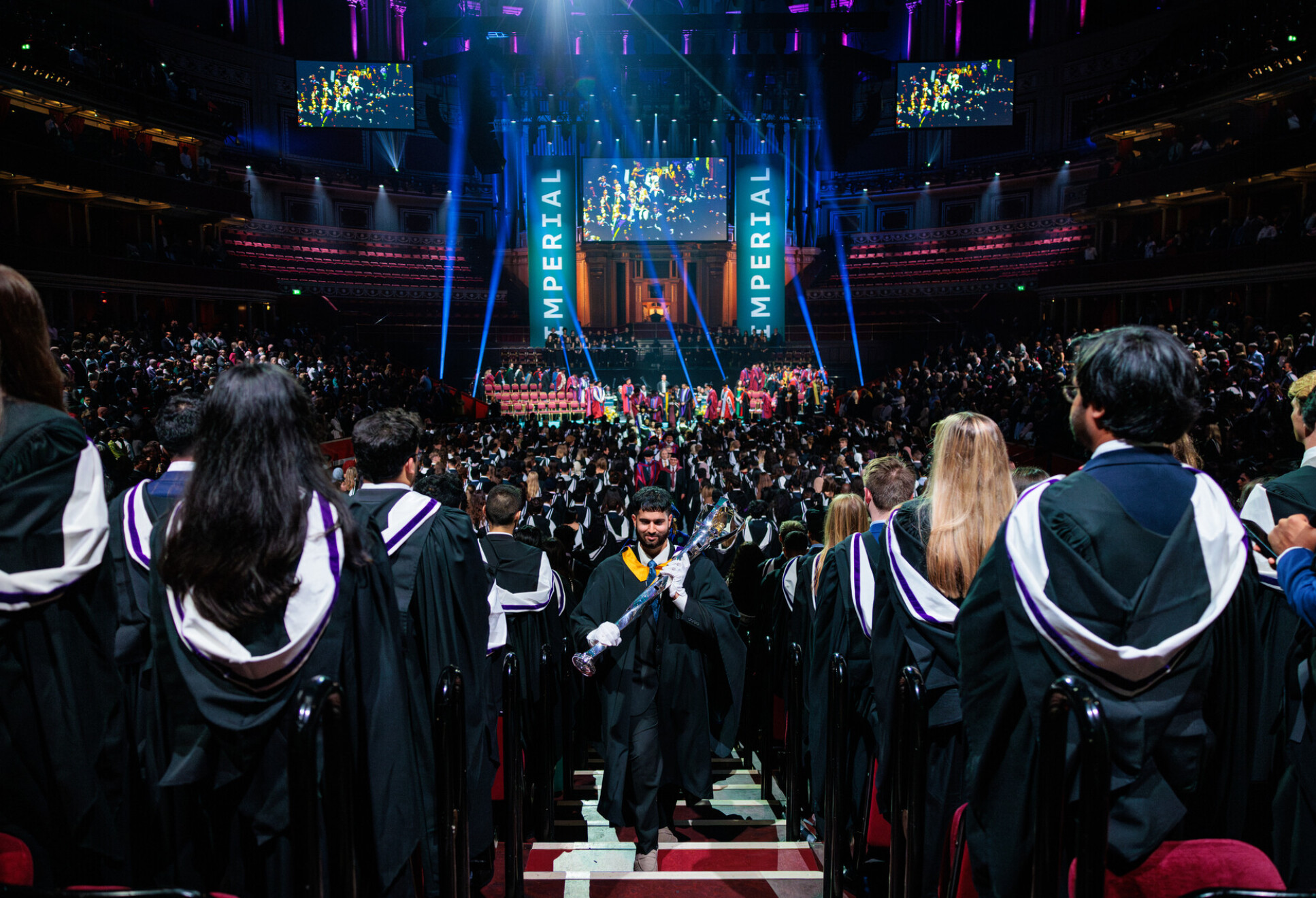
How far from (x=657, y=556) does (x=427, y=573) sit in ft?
4.75

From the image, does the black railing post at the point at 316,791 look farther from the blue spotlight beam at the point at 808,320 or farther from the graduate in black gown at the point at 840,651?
the blue spotlight beam at the point at 808,320

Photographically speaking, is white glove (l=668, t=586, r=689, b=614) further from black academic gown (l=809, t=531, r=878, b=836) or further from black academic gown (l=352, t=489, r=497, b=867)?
black academic gown (l=352, t=489, r=497, b=867)

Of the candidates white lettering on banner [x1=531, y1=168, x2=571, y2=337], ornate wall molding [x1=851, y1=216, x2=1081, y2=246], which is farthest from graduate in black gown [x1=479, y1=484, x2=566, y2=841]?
ornate wall molding [x1=851, y1=216, x2=1081, y2=246]

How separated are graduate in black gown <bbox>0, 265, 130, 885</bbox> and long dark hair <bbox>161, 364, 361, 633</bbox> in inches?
11.9

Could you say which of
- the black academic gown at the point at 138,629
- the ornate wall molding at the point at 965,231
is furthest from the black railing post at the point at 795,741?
the ornate wall molding at the point at 965,231

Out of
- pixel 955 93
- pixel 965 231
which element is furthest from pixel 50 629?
pixel 965 231

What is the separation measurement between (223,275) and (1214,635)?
28.7 metres

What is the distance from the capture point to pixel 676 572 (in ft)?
13.6

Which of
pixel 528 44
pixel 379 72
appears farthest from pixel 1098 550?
pixel 528 44

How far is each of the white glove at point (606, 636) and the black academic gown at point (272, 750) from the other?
1.54m

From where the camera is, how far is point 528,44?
3394 cm

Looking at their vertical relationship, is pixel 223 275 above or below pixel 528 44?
below

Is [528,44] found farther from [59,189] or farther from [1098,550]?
[1098,550]

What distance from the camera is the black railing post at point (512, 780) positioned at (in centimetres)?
333
